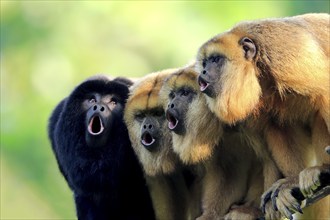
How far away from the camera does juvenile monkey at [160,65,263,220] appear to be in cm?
499

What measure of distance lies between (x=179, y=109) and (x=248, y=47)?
58cm

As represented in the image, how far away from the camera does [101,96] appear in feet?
18.2

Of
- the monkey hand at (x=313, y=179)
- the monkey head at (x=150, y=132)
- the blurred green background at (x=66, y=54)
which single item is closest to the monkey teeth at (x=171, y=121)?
the monkey head at (x=150, y=132)

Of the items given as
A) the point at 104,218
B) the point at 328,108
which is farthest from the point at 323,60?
the point at 104,218

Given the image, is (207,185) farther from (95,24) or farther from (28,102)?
(95,24)

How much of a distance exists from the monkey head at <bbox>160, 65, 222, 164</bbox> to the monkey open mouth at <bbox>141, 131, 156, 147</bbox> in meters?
0.16

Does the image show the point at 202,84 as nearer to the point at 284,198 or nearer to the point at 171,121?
the point at 171,121

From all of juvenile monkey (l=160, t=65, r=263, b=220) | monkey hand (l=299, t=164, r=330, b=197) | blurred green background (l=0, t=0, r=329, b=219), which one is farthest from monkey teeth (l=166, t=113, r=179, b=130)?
blurred green background (l=0, t=0, r=329, b=219)

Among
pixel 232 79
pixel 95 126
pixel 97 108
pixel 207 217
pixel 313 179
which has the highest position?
pixel 232 79

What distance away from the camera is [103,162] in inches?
216

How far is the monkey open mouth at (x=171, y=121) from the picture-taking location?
502 cm

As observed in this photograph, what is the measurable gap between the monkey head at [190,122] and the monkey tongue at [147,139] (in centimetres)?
16

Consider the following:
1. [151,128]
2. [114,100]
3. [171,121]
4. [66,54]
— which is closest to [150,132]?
[151,128]

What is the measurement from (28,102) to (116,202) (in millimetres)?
6530
